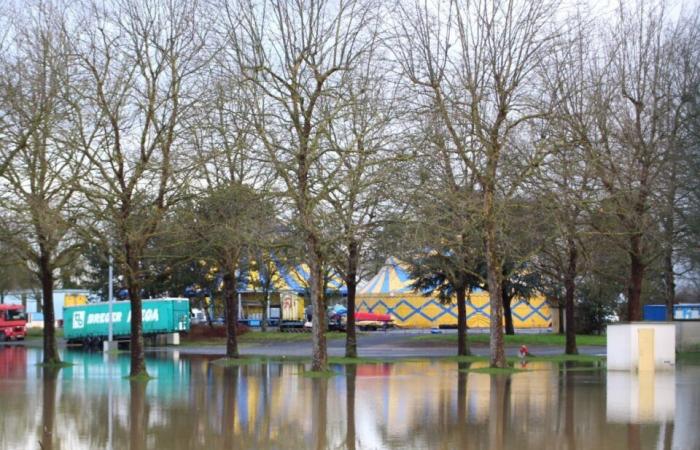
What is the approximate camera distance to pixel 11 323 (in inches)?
2906

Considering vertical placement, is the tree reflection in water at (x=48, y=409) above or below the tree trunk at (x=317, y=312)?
below

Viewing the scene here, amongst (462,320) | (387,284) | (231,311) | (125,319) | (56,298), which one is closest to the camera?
(231,311)

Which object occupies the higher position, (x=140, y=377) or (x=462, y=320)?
(x=462, y=320)

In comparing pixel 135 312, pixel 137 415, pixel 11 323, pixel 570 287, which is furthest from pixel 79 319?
pixel 137 415

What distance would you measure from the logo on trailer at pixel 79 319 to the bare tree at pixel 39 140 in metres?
28.9

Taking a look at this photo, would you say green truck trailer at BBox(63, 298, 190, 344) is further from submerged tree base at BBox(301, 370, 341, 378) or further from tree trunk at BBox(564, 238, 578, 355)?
submerged tree base at BBox(301, 370, 341, 378)

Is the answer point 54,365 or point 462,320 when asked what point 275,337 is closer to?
point 462,320

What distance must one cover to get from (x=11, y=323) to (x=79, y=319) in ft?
36.2

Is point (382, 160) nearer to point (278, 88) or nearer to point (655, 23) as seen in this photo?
point (278, 88)

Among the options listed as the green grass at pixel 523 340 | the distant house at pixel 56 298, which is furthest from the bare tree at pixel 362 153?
the distant house at pixel 56 298

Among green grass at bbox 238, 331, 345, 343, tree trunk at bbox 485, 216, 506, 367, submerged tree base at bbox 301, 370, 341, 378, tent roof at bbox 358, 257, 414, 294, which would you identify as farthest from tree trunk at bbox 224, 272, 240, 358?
tent roof at bbox 358, 257, 414, 294

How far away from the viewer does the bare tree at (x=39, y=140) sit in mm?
28031

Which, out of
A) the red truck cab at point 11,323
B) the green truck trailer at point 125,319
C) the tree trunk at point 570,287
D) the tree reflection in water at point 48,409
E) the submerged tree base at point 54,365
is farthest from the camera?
the red truck cab at point 11,323

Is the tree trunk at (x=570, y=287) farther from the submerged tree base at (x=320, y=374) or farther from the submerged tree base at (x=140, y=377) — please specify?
the submerged tree base at (x=140, y=377)
